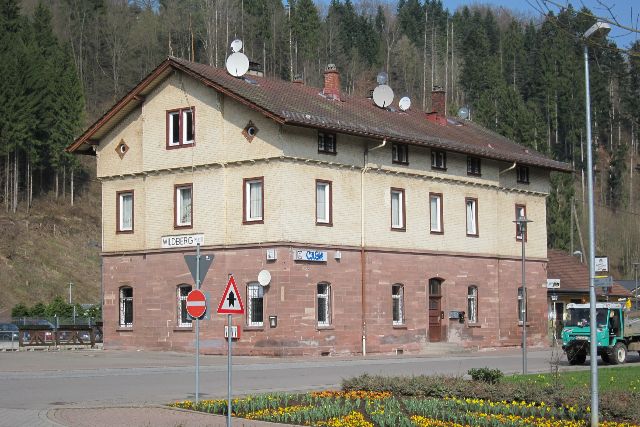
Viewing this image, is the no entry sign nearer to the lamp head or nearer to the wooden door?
the lamp head

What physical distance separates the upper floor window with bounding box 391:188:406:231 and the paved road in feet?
18.5

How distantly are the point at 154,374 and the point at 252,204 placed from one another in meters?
11.9

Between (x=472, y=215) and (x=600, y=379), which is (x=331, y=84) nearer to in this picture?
(x=472, y=215)

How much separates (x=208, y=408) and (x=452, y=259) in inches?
1125

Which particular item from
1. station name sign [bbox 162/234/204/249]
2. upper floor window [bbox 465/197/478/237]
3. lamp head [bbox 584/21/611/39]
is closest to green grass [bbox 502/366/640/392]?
lamp head [bbox 584/21/611/39]

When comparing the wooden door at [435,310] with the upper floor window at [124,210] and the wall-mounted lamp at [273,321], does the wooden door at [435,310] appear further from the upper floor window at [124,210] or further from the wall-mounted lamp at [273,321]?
the upper floor window at [124,210]

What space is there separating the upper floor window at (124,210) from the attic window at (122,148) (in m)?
1.59

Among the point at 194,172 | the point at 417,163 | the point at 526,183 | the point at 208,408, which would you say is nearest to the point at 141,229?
the point at 194,172

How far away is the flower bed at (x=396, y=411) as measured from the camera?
55.0ft

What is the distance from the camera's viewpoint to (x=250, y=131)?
132 ft

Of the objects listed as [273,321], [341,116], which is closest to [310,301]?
[273,321]

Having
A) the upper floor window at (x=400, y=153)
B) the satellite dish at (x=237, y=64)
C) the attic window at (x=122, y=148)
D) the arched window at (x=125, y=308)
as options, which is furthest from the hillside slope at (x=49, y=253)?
the upper floor window at (x=400, y=153)

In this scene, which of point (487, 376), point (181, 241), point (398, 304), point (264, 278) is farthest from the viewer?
point (398, 304)

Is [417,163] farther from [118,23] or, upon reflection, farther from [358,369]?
[118,23]
